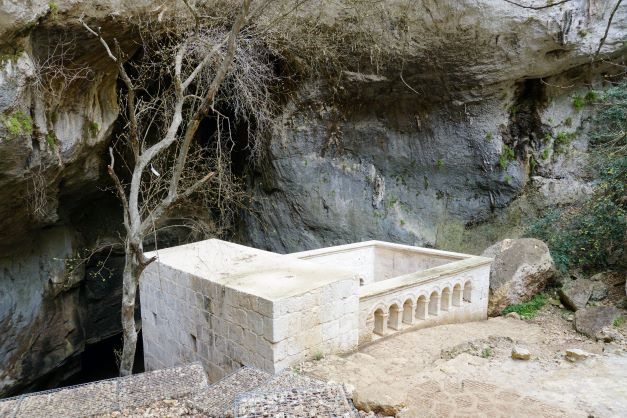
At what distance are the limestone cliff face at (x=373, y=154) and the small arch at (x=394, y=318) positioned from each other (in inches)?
226

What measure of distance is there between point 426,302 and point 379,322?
0.90 meters

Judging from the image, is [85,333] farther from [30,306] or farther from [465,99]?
[465,99]

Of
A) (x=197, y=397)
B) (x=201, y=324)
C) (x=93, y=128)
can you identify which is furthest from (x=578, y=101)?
(x=197, y=397)

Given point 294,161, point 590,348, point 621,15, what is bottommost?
point 590,348

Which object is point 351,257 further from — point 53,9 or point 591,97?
point 591,97

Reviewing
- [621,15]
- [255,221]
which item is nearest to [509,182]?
[621,15]

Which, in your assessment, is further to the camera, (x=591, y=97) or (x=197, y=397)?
(x=591, y=97)

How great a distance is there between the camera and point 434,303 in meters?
6.68

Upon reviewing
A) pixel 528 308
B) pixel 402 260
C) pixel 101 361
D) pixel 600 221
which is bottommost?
pixel 101 361

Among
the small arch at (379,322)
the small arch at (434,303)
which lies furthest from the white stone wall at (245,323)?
the small arch at (434,303)

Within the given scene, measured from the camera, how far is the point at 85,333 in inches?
439

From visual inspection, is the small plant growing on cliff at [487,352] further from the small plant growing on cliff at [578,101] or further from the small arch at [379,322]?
the small plant growing on cliff at [578,101]

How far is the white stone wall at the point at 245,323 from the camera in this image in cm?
464

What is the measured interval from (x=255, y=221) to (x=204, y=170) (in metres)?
2.40
